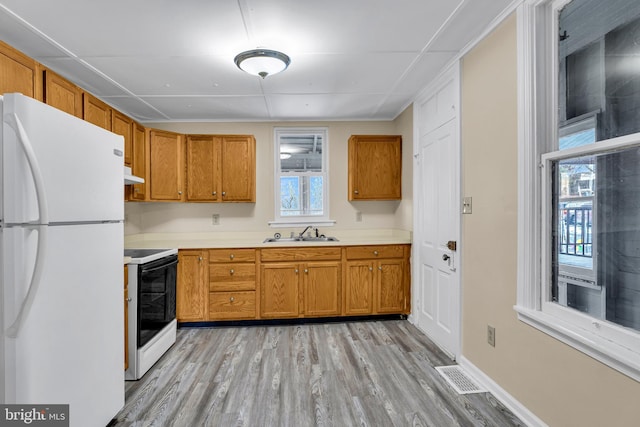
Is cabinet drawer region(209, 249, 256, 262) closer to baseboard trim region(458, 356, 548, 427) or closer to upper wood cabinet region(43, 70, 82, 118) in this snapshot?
upper wood cabinet region(43, 70, 82, 118)

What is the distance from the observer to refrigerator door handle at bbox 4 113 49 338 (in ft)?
4.12

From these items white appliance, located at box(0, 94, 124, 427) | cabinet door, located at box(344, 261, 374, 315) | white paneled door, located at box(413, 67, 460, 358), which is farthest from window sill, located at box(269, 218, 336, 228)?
white appliance, located at box(0, 94, 124, 427)

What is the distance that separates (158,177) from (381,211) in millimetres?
2741

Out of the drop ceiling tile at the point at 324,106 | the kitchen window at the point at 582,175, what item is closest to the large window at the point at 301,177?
the drop ceiling tile at the point at 324,106

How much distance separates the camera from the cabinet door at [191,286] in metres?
3.33

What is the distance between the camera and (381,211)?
4156mm

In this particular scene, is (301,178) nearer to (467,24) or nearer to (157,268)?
(157,268)

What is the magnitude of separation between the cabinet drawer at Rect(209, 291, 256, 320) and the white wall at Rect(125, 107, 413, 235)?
95 cm

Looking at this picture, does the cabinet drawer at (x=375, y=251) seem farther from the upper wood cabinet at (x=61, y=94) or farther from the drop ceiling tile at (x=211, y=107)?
the upper wood cabinet at (x=61, y=94)

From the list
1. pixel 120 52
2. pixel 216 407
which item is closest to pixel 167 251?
pixel 216 407

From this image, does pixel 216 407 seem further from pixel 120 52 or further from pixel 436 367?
pixel 120 52

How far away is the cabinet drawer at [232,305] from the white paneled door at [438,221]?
1799 millimetres

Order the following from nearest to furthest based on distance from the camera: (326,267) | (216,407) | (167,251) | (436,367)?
(216,407)
(436,367)
(167,251)
(326,267)

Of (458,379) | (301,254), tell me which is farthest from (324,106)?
(458,379)
